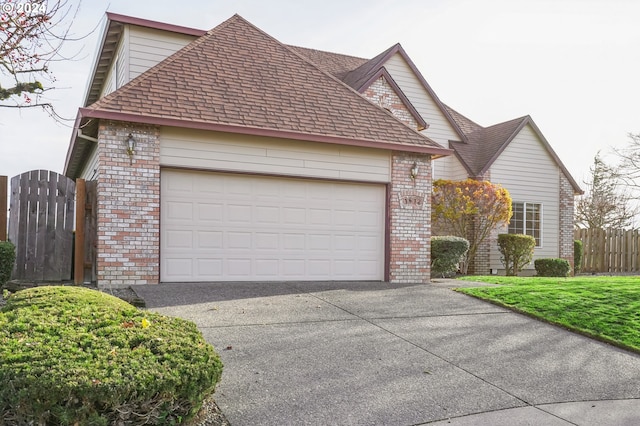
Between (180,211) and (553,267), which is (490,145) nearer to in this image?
A: (553,267)

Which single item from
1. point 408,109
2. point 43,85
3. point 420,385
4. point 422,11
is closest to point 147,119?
point 43,85

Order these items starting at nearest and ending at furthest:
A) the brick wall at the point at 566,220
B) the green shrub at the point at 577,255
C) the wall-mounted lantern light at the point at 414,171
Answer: the wall-mounted lantern light at the point at 414,171
the brick wall at the point at 566,220
the green shrub at the point at 577,255

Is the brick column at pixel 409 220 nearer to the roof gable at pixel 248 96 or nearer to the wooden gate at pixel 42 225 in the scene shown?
the roof gable at pixel 248 96

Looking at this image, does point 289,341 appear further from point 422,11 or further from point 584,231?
point 584,231

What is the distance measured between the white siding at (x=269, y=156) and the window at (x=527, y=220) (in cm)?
904

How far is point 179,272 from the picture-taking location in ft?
33.2

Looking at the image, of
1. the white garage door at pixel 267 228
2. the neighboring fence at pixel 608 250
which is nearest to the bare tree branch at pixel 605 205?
the neighboring fence at pixel 608 250

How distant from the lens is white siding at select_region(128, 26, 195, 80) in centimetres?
1294

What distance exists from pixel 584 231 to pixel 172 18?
17.8 meters

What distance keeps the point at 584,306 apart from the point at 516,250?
8830 millimetres

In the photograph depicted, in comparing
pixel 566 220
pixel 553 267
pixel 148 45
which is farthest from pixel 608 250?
pixel 148 45

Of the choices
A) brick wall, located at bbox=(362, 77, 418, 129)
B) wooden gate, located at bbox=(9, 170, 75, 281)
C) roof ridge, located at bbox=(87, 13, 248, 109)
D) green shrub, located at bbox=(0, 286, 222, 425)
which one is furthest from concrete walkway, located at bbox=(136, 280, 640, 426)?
brick wall, located at bbox=(362, 77, 418, 129)

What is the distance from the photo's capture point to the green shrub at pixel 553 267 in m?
17.6

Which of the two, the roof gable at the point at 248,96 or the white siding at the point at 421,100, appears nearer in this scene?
the roof gable at the point at 248,96
